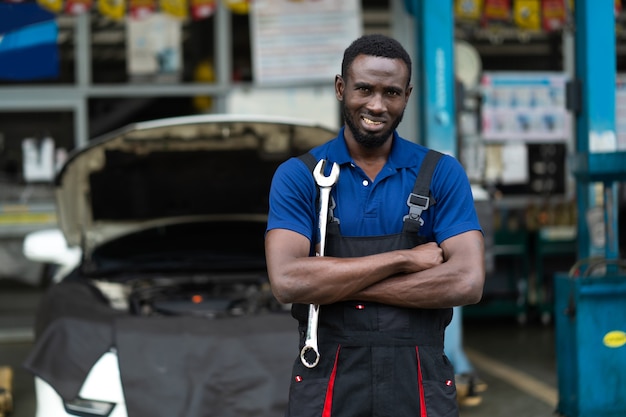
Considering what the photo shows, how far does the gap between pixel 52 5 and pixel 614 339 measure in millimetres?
5195

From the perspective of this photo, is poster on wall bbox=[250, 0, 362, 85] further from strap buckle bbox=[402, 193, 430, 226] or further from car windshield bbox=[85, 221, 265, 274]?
strap buckle bbox=[402, 193, 430, 226]

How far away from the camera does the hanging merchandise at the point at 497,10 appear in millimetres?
8625

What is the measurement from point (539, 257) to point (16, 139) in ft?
17.5

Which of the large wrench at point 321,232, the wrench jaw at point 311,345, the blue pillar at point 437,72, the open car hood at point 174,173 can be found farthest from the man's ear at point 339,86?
the blue pillar at point 437,72

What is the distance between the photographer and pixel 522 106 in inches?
358

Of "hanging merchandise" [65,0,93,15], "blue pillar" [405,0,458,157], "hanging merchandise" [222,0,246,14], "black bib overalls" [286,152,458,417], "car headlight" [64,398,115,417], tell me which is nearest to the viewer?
"black bib overalls" [286,152,458,417]

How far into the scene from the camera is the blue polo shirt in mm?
2650

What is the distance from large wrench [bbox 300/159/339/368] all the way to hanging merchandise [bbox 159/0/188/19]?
5681mm

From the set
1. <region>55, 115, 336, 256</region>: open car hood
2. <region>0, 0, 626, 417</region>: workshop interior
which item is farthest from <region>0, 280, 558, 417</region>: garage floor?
<region>55, 115, 336, 256</region>: open car hood

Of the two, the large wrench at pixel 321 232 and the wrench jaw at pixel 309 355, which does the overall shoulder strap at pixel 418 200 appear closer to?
the large wrench at pixel 321 232

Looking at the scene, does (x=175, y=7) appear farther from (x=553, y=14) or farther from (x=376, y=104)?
(x=376, y=104)

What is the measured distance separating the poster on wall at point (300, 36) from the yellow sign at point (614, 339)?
4258 millimetres

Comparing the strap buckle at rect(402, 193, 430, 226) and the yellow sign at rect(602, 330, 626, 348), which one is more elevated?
the strap buckle at rect(402, 193, 430, 226)

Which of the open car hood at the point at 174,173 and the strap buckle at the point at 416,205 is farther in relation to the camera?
the open car hood at the point at 174,173
